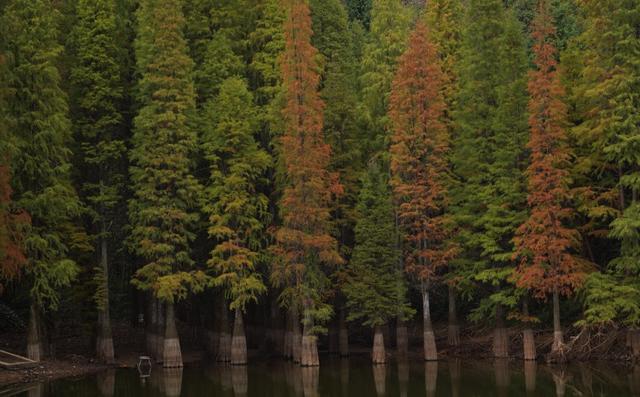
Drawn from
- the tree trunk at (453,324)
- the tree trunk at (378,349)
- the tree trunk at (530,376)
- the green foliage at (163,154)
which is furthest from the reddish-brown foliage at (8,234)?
the tree trunk at (453,324)

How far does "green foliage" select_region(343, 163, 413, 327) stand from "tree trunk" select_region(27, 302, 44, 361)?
46.1ft

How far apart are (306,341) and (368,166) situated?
992 centimetres

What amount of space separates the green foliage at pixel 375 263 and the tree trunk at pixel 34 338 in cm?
1405

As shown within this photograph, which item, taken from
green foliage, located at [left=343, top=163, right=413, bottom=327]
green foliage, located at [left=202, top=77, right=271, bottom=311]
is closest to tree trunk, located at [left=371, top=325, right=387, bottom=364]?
green foliage, located at [left=343, top=163, right=413, bottom=327]

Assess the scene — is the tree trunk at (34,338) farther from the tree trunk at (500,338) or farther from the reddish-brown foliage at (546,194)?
the reddish-brown foliage at (546,194)

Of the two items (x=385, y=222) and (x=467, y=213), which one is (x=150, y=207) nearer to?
(x=385, y=222)

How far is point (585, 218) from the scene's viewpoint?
42.7 m

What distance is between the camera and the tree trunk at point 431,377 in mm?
30942

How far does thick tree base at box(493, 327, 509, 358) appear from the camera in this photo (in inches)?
1670

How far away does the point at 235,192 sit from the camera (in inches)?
1667

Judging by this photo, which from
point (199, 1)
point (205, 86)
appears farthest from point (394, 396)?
point (199, 1)

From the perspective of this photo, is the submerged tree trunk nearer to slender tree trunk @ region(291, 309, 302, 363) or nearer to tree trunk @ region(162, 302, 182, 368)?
slender tree trunk @ region(291, 309, 302, 363)

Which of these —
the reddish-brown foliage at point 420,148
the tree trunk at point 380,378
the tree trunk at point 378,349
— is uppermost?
the reddish-brown foliage at point 420,148

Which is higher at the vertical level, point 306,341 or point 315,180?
point 315,180
